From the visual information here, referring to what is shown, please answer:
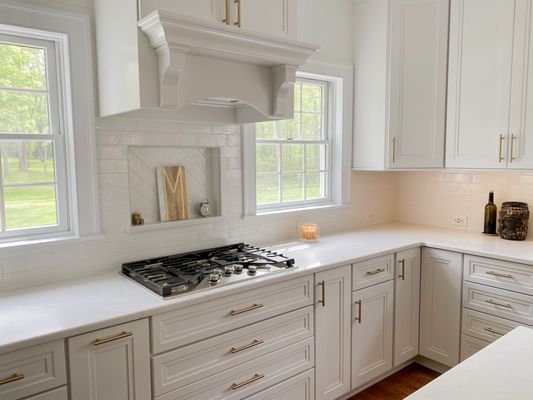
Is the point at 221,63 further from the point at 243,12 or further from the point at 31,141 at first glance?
the point at 31,141

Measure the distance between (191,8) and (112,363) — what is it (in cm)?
153

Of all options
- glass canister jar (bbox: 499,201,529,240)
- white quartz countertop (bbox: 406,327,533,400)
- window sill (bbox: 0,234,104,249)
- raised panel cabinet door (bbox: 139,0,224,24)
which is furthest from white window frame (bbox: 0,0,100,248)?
glass canister jar (bbox: 499,201,529,240)

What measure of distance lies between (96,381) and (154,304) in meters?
0.35

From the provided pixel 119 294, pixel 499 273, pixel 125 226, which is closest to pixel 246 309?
pixel 119 294

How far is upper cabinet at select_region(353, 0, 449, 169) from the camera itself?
3.04 meters

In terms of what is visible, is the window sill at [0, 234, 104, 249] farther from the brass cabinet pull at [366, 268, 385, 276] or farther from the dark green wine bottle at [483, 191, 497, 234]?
the dark green wine bottle at [483, 191, 497, 234]

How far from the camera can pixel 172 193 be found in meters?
2.46

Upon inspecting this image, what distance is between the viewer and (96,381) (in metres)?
1.61

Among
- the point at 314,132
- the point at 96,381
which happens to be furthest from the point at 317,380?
the point at 314,132

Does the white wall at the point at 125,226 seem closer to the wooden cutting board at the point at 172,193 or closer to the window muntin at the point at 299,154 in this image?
the wooden cutting board at the point at 172,193

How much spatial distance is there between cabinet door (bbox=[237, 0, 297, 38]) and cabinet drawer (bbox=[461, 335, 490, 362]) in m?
2.22

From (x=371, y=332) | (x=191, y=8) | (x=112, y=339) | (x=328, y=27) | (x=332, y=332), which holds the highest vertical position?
(x=328, y=27)

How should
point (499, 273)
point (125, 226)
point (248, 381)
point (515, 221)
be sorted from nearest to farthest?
1. point (248, 381)
2. point (125, 226)
3. point (499, 273)
4. point (515, 221)

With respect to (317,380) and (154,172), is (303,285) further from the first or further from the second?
(154,172)
